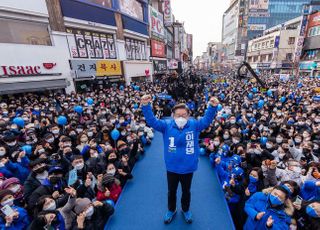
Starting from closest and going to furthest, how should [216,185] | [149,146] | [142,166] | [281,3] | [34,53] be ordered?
[216,185] → [142,166] → [149,146] → [34,53] → [281,3]

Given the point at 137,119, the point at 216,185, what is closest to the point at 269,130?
the point at 216,185

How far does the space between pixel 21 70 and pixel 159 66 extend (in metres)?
20.0

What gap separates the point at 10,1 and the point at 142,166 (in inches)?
464

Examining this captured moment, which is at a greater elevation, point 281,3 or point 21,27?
point 281,3

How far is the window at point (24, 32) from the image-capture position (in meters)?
9.38

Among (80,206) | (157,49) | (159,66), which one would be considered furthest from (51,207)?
(159,66)

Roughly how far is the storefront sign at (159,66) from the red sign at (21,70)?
16.3m

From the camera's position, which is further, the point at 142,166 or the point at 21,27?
the point at 21,27

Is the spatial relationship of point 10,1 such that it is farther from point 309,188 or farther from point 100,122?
point 309,188

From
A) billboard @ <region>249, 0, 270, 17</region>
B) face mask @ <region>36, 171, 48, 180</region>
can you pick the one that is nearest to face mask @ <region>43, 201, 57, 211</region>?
face mask @ <region>36, 171, 48, 180</region>

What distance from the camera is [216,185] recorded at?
3.82 meters

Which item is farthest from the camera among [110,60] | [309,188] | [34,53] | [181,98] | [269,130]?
[110,60]

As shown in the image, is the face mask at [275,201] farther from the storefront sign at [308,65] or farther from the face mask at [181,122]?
the storefront sign at [308,65]

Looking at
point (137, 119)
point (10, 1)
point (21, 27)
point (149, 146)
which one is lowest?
point (149, 146)
